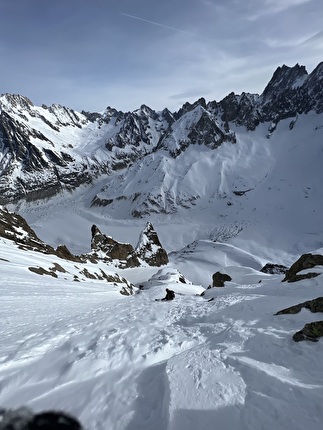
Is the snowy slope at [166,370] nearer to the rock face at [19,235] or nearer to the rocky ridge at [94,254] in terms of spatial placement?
the rocky ridge at [94,254]

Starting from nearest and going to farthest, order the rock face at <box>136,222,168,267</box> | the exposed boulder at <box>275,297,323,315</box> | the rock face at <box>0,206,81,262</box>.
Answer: the exposed boulder at <box>275,297,323,315</box>
the rock face at <box>0,206,81,262</box>
the rock face at <box>136,222,168,267</box>

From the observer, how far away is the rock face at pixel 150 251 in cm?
8712

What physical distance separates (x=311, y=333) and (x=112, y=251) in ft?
230

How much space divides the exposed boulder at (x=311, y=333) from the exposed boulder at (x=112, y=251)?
6563cm

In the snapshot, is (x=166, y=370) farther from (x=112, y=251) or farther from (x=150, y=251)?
(x=150, y=251)

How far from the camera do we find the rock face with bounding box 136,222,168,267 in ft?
286

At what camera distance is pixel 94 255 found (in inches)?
2800

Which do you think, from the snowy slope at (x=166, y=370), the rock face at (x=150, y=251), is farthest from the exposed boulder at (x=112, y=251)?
the snowy slope at (x=166, y=370)

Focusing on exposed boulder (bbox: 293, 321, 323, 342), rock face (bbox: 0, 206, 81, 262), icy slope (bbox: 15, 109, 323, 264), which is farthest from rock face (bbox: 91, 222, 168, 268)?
exposed boulder (bbox: 293, 321, 323, 342)

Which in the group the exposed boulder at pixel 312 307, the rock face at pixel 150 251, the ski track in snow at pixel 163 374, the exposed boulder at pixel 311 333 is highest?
the rock face at pixel 150 251

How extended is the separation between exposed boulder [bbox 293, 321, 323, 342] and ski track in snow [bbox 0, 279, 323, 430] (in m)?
0.38

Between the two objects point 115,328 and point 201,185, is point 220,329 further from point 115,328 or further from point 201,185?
point 201,185

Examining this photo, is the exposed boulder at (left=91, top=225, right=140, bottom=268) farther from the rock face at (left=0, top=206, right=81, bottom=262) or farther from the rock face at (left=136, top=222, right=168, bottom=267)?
the rock face at (left=0, top=206, right=81, bottom=262)

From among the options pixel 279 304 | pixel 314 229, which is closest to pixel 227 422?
pixel 279 304
